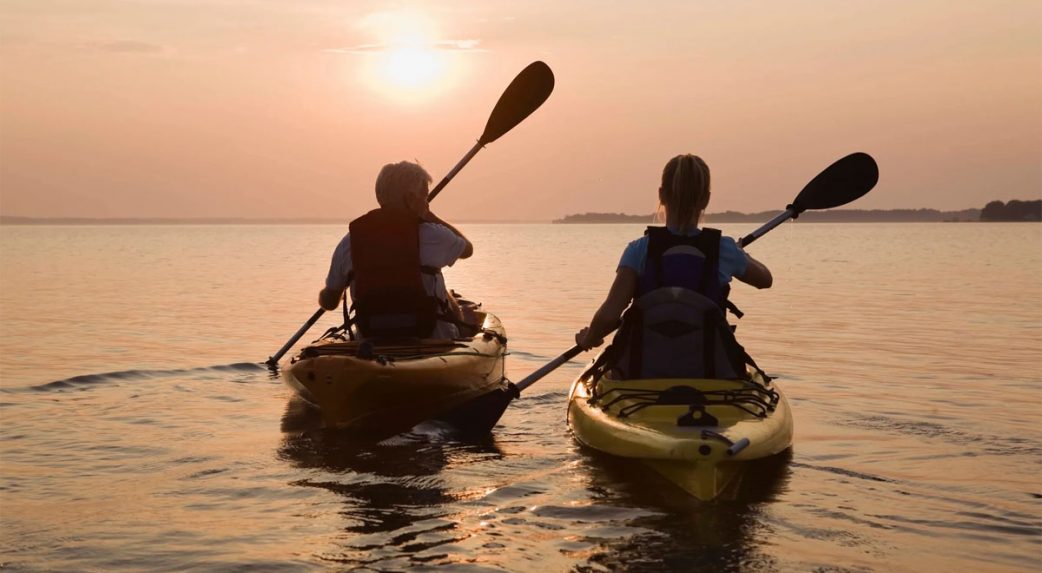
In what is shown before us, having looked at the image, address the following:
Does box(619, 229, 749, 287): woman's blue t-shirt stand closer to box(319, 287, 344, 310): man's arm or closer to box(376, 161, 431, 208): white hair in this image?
box(376, 161, 431, 208): white hair

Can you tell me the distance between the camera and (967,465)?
7.51 meters

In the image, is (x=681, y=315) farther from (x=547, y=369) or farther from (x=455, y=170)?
(x=455, y=170)

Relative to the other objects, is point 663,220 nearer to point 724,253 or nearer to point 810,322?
point 724,253

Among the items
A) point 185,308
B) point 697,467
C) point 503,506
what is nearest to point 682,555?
point 697,467

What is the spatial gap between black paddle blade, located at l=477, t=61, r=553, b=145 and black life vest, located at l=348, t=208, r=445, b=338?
13.8ft

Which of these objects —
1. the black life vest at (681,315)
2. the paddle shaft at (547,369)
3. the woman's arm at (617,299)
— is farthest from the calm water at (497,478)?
the woman's arm at (617,299)

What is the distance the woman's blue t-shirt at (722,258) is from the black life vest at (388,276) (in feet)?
6.99

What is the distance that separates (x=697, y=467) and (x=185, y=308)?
55.4 feet

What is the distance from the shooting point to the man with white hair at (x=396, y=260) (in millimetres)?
8109

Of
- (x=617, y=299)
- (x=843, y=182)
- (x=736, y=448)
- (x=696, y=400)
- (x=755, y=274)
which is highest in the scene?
(x=843, y=182)

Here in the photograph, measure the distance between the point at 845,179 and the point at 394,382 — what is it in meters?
4.21

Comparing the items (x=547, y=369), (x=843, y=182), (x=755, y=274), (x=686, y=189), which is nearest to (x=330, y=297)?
(x=547, y=369)

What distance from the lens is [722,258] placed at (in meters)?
6.57

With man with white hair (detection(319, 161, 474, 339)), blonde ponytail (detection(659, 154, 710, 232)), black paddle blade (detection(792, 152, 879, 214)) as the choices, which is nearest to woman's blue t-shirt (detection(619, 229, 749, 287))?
blonde ponytail (detection(659, 154, 710, 232))
